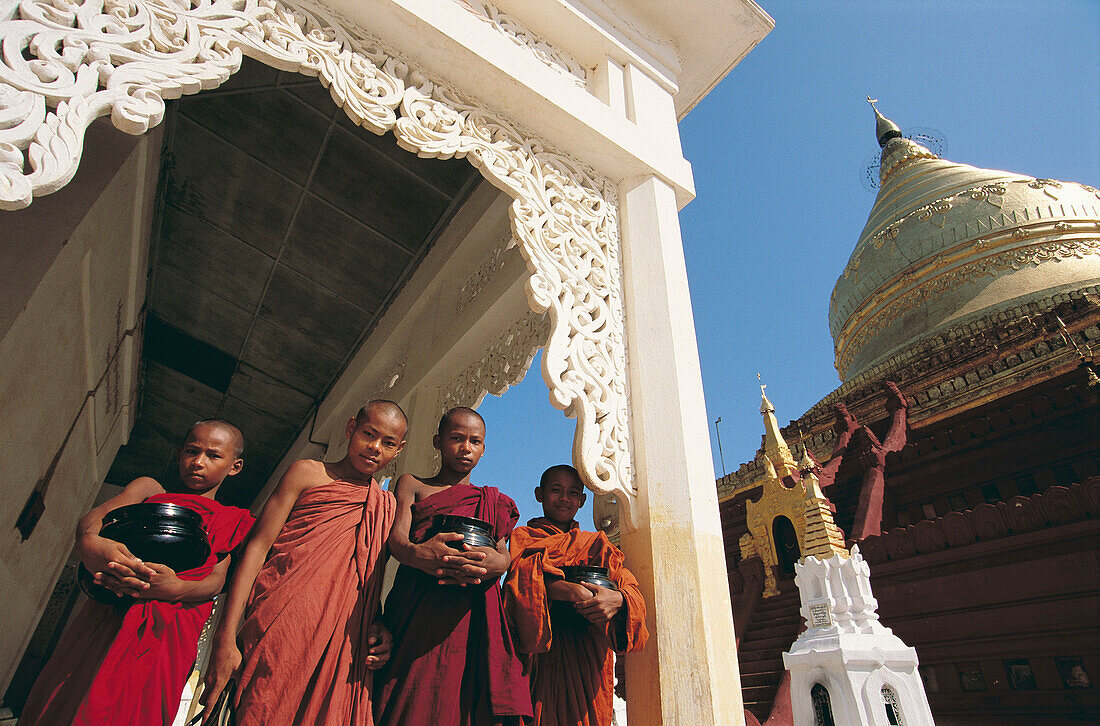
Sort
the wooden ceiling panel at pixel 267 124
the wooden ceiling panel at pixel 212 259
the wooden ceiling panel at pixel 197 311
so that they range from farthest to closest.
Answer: the wooden ceiling panel at pixel 197 311 < the wooden ceiling panel at pixel 212 259 < the wooden ceiling panel at pixel 267 124

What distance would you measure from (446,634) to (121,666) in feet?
2.83

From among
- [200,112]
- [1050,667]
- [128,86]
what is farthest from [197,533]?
[1050,667]

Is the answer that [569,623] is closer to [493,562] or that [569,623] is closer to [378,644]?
[493,562]

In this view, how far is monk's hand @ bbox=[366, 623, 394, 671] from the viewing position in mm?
1770

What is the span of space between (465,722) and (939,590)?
198 inches

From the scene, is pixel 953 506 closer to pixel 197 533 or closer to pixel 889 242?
pixel 197 533

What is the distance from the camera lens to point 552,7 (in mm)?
3227

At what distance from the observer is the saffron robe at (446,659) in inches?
68.4

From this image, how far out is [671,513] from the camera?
2340 mm

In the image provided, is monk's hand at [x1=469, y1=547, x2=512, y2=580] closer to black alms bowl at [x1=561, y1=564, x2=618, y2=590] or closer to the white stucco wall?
black alms bowl at [x1=561, y1=564, x2=618, y2=590]

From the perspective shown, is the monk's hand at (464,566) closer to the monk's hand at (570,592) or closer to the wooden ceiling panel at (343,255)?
the monk's hand at (570,592)

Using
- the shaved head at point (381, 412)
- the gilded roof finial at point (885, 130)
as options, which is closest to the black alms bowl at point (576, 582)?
the shaved head at point (381, 412)

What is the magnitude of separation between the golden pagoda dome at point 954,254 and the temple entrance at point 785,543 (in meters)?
8.34

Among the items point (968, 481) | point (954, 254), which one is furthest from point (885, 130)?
point (968, 481)
